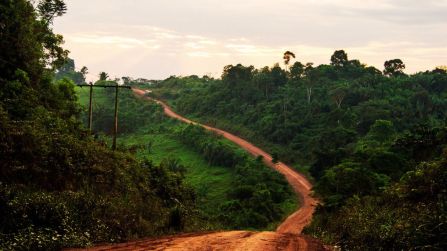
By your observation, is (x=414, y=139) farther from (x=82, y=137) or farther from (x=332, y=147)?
(x=82, y=137)

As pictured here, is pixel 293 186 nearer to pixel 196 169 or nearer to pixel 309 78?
pixel 196 169

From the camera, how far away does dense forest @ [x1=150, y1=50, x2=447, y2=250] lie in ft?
59.5

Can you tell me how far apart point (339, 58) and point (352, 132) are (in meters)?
43.8

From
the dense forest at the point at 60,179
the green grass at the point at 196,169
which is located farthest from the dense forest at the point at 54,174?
the green grass at the point at 196,169

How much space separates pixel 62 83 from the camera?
3550cm

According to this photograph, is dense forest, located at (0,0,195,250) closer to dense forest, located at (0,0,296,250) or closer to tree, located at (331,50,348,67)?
dense forest, located at (0,0,296,250)

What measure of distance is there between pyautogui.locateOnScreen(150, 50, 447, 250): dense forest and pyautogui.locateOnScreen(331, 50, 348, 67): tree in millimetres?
215

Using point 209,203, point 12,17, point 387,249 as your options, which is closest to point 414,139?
point 209,203

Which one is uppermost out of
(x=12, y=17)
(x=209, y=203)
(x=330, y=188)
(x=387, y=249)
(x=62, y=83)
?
(x=12, y=17)

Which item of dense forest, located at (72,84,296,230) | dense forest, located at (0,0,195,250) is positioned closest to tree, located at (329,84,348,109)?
dense forest, located at (72,84,296,230)

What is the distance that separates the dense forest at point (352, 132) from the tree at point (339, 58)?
21 cm

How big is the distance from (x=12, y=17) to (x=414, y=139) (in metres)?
33.1

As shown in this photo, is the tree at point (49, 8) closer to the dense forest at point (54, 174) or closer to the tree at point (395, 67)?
the dense forest at point (54, 174)

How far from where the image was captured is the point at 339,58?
318 feet
